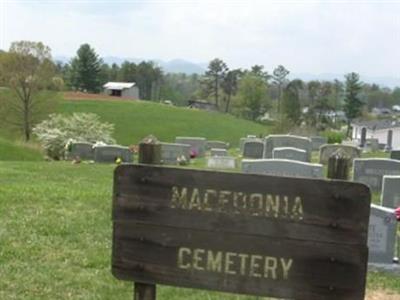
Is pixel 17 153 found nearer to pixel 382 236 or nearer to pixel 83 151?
pixel 83 151

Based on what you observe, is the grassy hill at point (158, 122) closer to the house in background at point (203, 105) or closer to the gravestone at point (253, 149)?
the house in background at point (203, 105)

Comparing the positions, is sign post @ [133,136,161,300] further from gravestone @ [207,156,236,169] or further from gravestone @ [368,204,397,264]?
gravestone @ [207,156,236,169]

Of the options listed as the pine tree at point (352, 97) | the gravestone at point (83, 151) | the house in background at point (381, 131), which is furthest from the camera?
the pine tree at point (352, 97)

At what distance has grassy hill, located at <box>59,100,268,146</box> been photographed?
68.3 metres

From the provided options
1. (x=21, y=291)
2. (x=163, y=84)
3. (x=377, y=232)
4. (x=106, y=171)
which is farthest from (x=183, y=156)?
(x=163, y=84)

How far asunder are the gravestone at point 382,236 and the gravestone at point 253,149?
23.9 metres

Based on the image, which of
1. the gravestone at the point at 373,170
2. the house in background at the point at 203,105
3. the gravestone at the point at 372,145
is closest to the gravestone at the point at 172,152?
the gravestone at the point at 373,170

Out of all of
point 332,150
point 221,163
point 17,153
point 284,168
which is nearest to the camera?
point 284,168

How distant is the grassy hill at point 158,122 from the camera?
68312 millimetres

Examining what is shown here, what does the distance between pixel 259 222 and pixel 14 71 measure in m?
46.4

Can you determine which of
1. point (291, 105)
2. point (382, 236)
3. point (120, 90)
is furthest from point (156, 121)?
point (382, 236)

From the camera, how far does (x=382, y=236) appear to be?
838 cm

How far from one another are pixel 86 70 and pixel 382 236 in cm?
9405

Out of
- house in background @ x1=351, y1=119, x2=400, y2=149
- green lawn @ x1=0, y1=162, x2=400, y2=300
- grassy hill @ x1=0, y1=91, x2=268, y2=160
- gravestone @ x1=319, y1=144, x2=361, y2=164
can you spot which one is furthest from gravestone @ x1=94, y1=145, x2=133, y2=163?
house in background @ x1=351, y1=119, x2=400, y2=149
